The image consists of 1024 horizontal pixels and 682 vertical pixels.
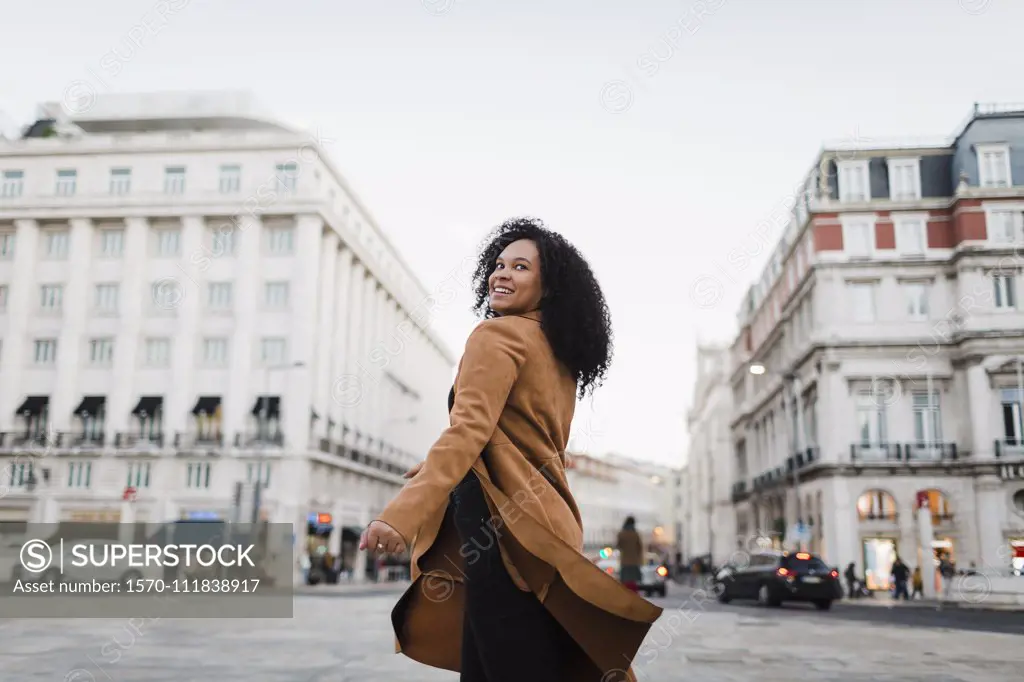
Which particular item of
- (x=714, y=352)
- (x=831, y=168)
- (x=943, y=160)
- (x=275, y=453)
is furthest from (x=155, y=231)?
(x=714, y=352)

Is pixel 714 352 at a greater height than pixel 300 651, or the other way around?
pixel 714 352

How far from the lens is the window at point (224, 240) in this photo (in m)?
50.8

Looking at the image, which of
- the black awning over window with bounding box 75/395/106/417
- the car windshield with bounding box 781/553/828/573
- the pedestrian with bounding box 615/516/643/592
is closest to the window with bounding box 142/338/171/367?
the black awning over window with bounding box 75/395/106/417

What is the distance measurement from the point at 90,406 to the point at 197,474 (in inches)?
261

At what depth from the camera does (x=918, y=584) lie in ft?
127

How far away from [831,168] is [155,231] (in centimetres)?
3352

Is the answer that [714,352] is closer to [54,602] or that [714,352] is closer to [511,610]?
[54,602]

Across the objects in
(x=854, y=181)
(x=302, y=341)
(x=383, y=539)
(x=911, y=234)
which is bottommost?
(x=383, y=539)

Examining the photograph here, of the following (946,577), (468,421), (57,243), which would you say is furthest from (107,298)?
(468,421)

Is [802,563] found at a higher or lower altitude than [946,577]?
higher

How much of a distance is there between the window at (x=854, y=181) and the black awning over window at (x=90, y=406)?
3655 cm

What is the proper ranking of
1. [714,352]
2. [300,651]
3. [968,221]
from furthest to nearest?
[714,352], [968,221], [300,651]

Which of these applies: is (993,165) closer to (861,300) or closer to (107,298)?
(861,300)

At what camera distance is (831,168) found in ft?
153
